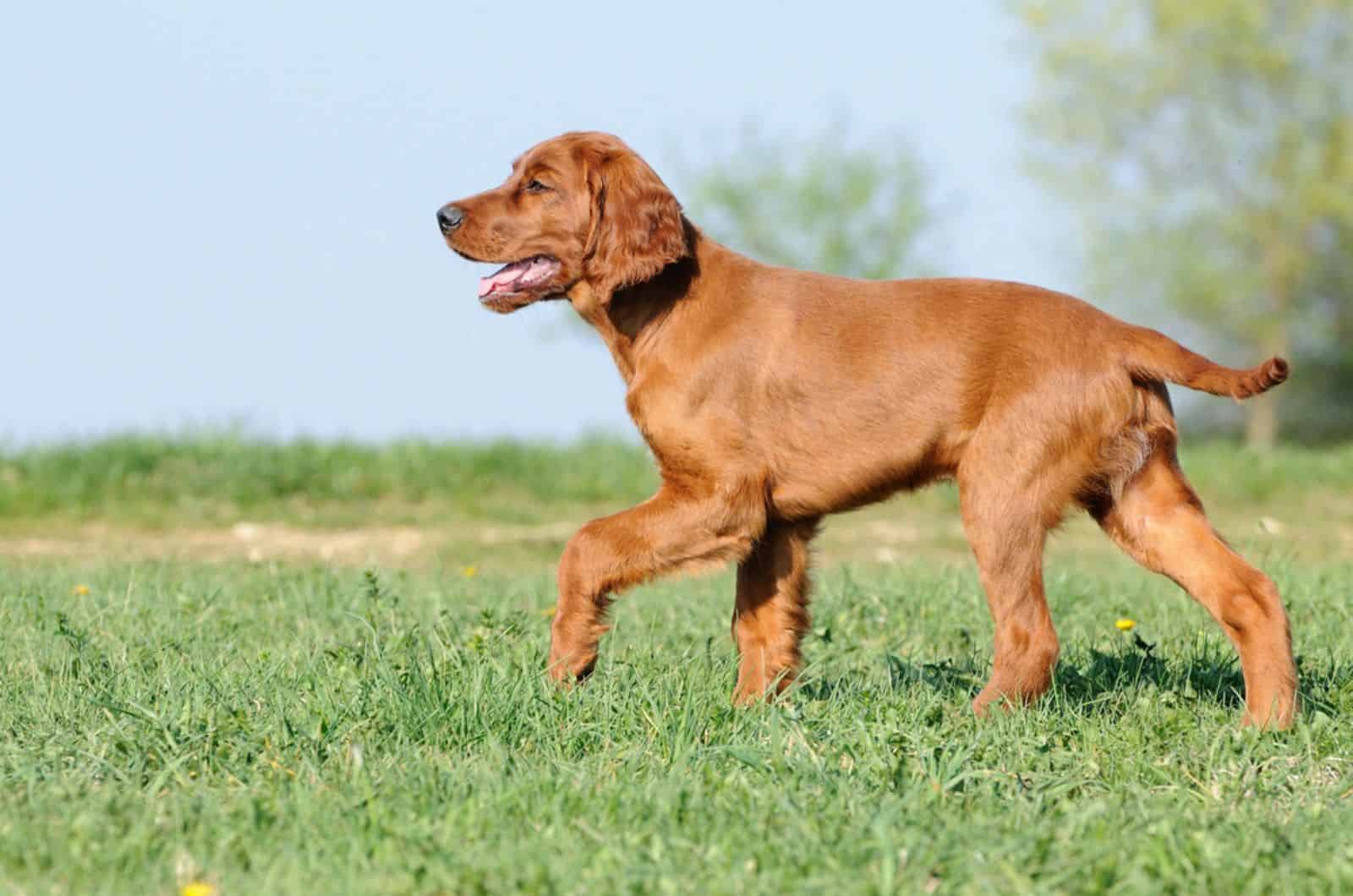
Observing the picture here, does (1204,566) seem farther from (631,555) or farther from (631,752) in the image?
(631,752)

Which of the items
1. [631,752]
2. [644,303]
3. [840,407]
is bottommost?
[631,752]

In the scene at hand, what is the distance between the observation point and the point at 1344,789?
394 cm

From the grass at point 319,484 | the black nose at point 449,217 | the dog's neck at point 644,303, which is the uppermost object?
the black nose at point 449,217

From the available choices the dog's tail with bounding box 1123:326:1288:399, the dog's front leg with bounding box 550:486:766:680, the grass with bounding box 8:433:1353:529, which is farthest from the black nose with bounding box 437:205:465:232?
the grass with bounding box 8:433:1353:529

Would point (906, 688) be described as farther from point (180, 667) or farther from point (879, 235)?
point (879, 235)

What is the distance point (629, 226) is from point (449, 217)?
2.10 feet

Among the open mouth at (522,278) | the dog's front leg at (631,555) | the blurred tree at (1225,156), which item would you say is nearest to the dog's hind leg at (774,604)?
the dog's front leg at (631,555)

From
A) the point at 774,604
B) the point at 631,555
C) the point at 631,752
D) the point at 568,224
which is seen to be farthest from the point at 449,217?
the point at 631,752

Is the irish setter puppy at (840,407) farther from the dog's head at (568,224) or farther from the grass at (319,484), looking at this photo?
the grass at (319,484)

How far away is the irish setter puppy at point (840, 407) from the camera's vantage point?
Result: 15.2 feet

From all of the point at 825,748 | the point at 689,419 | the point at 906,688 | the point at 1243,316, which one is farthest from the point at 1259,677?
the point at 1243,316

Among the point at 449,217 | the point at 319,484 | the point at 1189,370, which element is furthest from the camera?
the point at 319,484

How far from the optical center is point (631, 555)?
15.0 ft

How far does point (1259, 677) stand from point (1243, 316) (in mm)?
18905
